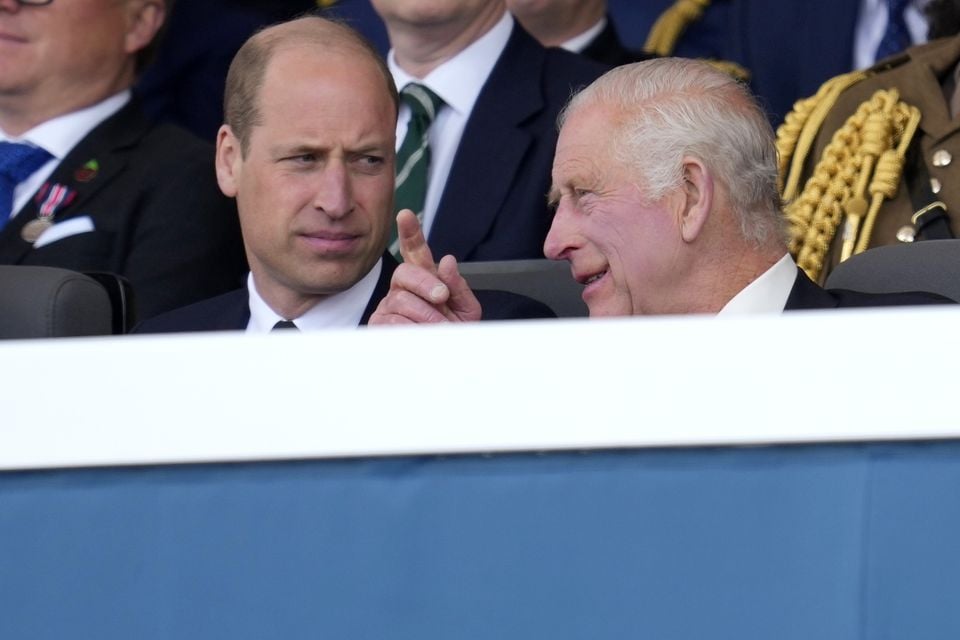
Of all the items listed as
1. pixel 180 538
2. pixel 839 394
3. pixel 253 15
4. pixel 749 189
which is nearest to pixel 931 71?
pixel 749 189

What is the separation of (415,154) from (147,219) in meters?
0.45

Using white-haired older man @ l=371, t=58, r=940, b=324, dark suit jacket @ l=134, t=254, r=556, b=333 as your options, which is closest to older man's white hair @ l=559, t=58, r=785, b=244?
white-haired older man @ l=371, t=58, r=940, b=324

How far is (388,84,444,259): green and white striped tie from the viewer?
116 inches

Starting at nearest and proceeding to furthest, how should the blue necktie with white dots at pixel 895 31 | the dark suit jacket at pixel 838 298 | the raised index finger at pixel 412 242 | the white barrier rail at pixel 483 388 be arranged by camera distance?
the white barrier rail at pixel 483 388 → the dark suit jacket at pixel 838 298 → the raised index finger at pixel 412 242 → the blue necktie with white dots at pixel 895 31

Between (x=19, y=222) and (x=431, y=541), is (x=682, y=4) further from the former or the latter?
(x=431, y=541)

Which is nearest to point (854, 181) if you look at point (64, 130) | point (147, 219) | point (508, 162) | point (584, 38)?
point (508, 162)

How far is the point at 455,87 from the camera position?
3061 mm

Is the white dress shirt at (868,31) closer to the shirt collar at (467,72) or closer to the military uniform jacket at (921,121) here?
the military uniform jacket at (921,121)

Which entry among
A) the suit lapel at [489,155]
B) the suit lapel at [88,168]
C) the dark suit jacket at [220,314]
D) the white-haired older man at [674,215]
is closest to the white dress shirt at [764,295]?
the white-haired older man at [674,215]

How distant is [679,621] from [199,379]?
40 cm

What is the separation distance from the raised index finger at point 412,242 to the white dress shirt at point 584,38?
1367 millimetres

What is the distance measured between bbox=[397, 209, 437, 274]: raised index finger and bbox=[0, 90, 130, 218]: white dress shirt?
1.14 m

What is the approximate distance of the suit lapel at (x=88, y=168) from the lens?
9.80ft

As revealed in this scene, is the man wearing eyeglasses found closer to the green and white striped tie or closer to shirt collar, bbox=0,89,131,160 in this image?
shirt collar, bbox=0,89,131,160
